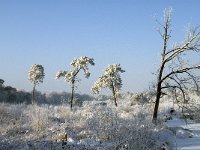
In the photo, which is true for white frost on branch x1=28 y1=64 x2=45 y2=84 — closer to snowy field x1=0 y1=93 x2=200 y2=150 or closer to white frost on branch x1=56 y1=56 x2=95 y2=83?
white frost on branch x1=56 y1=56 x2=95 y2=83

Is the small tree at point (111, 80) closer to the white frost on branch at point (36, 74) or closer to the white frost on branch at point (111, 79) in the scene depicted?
the white frost on branch at point (111, 79)

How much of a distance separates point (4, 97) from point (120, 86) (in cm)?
2688

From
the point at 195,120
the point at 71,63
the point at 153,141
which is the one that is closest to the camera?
the point at 153,141

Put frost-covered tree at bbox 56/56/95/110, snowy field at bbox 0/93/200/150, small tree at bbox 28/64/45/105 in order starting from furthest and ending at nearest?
small tree at bbox 28/64/45/105
frost-covered tree at bbox 56/56/95/110
snowy field at bbox 0/93/200/150

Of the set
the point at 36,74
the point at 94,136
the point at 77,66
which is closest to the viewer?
the point at 94,136

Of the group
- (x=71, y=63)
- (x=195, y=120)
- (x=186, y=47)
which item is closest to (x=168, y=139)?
(x=186, y=47)

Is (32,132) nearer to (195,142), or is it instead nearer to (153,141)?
(153,141)

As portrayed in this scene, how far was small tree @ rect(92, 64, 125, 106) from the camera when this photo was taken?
54125mm

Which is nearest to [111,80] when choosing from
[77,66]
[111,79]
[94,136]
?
[111,79]

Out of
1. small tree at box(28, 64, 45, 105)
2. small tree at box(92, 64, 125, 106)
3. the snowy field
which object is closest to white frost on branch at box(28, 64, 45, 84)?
small tree at box(28, 64, 45, 105)

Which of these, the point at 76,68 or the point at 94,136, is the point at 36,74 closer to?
the point at 76,68

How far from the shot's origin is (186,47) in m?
21.8

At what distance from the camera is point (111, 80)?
177 feet

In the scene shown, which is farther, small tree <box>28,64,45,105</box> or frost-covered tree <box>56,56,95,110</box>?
small tree <box>28,64,45,105</box>
